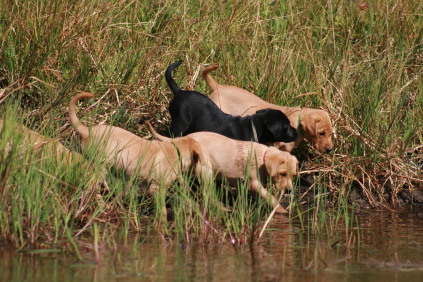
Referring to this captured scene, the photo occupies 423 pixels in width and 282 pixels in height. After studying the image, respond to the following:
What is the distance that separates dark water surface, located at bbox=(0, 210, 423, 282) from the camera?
192 inches

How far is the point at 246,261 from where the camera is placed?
5320mm

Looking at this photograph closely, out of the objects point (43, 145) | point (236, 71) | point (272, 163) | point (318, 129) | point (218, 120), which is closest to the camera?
point (43, 145)

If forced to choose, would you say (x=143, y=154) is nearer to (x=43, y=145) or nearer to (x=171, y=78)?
(x=43, y=145)

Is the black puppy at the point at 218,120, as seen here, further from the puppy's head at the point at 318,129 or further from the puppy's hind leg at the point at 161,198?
the puppy's hind leg at the point at 161,198

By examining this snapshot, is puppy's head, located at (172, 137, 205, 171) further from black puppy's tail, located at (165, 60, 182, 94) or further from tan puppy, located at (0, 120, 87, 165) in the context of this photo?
black puppy's tail, located at (165, 60, 182, 94)

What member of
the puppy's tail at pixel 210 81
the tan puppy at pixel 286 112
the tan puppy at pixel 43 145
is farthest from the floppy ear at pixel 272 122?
the tan puppy at pixel 43 145

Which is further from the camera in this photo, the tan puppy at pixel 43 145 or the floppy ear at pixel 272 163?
the floppy ear at pixel 272 163

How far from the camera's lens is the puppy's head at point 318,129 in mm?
8102

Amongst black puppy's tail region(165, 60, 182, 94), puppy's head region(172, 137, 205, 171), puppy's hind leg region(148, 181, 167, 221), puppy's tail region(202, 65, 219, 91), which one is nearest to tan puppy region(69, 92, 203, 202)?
puppy's head region(172, 137, 205, 171)

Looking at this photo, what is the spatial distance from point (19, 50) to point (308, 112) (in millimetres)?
2980

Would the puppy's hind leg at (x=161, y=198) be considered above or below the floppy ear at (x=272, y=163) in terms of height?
below

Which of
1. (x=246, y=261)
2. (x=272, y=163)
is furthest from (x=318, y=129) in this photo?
(x=246, y=261)

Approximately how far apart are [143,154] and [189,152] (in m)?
0.56

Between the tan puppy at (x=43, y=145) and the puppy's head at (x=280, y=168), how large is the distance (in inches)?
69.2
